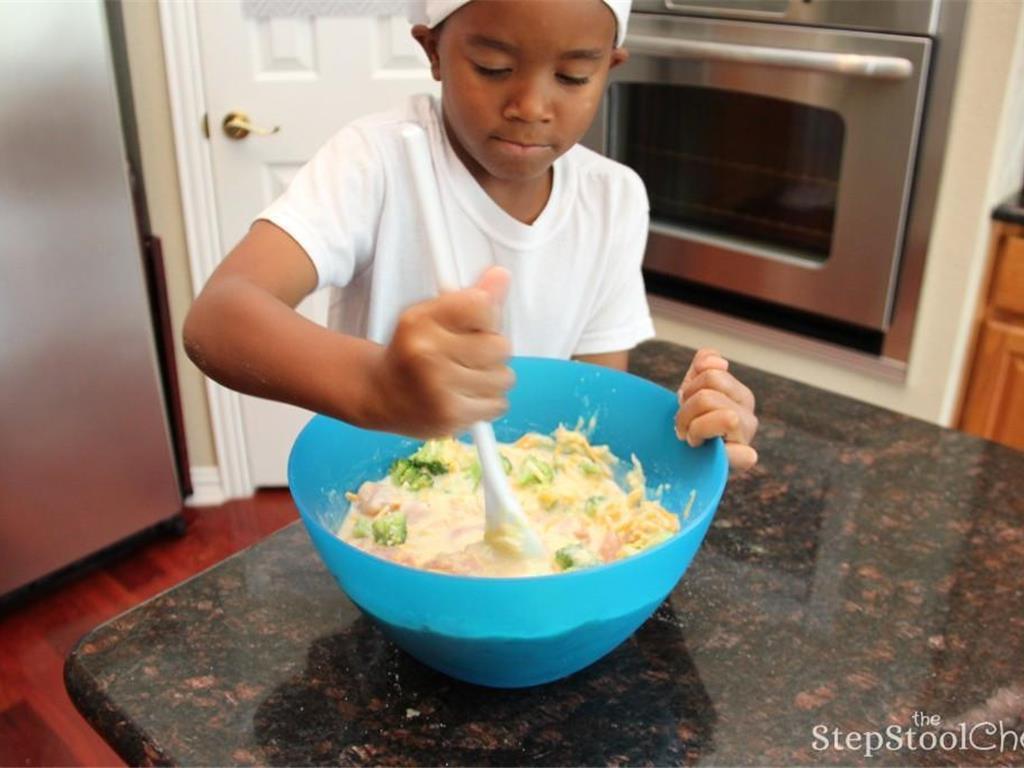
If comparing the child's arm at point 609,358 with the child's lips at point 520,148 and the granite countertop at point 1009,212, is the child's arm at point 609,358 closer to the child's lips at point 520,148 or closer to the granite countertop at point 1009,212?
the child's lips at point 520,148

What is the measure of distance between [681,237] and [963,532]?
1411 millimetres

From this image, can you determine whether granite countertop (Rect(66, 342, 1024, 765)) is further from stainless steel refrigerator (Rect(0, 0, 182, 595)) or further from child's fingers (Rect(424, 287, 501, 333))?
stainless steel refrigerator (Rect(0, 0, 182, 595))

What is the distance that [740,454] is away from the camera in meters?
0.79

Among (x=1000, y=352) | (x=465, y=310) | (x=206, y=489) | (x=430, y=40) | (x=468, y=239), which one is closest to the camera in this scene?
(x=465, y=310)

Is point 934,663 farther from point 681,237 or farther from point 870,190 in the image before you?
point 681,237

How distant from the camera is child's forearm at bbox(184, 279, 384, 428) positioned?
1.92 feet

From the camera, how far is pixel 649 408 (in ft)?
2.76

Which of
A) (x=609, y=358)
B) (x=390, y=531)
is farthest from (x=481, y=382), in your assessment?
(x=609, y=358)

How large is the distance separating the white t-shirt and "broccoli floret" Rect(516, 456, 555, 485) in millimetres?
247

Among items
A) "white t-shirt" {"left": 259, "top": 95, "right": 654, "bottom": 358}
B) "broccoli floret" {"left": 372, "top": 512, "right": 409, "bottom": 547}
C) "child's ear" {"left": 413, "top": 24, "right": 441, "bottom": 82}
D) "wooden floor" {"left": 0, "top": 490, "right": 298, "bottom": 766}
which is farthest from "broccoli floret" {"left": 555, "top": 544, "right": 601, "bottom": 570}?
"wooden floor" {"left": 0, "top": 490, "right": 298, "bottom": 766}

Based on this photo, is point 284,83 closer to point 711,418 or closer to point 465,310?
point 711,418

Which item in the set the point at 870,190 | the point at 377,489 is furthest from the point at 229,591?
the point at 870,190

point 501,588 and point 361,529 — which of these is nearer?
point 501,588

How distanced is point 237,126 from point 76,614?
1.08 meters
